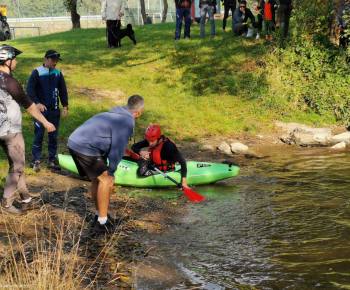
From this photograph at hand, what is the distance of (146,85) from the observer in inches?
583

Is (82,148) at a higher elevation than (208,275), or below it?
higher

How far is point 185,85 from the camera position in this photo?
14789 mm

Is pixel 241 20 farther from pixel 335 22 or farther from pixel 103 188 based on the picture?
pixel 103 188

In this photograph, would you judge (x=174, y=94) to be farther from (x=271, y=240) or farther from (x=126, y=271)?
(x=126, y=271)

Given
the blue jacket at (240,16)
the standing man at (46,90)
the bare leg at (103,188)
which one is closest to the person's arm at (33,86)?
the standing man at (46,90)

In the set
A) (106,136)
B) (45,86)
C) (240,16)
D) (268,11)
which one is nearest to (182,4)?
(240,16)

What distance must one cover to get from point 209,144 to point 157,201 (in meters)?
4.25

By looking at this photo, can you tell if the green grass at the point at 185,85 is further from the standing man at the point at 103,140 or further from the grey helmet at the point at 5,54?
the standing man at the point at 103,140

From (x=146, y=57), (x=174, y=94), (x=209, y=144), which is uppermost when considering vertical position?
(x=146, y=57)

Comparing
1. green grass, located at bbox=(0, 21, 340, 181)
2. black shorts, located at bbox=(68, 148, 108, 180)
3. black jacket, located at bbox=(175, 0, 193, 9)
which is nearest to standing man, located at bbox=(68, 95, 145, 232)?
black shorts, located at bbox=(68, 148, 108, 180)

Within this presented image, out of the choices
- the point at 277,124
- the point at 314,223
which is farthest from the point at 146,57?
the point at 314,223

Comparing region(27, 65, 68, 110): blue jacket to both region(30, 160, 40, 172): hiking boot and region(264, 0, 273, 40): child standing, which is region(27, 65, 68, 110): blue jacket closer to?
region(30, 160, 40, 172): hiking boot

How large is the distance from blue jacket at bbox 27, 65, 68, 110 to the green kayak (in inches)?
43.4

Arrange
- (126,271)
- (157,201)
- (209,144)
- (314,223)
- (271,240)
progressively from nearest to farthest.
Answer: (126,271), (271,240), (314,223), (157,201), (209,144)
